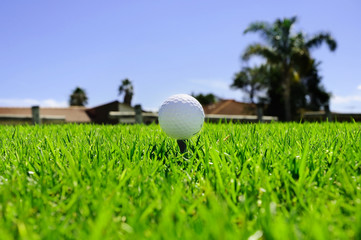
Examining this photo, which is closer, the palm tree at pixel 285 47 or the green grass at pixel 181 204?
the green grass at pixel 181 204

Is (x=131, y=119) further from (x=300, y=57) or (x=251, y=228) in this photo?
(x=300, y=57)

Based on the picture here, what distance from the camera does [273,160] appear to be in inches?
81.3

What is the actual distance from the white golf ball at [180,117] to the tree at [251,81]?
32591 mm

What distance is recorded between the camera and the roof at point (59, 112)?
35188 millimetres

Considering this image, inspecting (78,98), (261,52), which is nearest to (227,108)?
(261,52)

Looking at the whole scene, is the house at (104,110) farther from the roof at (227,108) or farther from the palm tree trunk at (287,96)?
the palm tree trunk at (287,96)

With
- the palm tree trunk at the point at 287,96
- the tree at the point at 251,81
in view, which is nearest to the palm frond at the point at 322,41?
the palm tree trunk at the point at 287,96

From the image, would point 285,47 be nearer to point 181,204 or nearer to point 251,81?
point 251,81

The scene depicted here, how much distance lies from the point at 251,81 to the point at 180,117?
3536cm

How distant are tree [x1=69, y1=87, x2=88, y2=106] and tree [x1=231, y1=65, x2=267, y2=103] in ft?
119

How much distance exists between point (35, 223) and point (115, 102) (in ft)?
122

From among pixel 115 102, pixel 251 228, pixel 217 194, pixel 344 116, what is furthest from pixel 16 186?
pixel 115 102

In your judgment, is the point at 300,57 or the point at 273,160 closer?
the point at 273,160

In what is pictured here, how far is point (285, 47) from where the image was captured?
83.0 feet
